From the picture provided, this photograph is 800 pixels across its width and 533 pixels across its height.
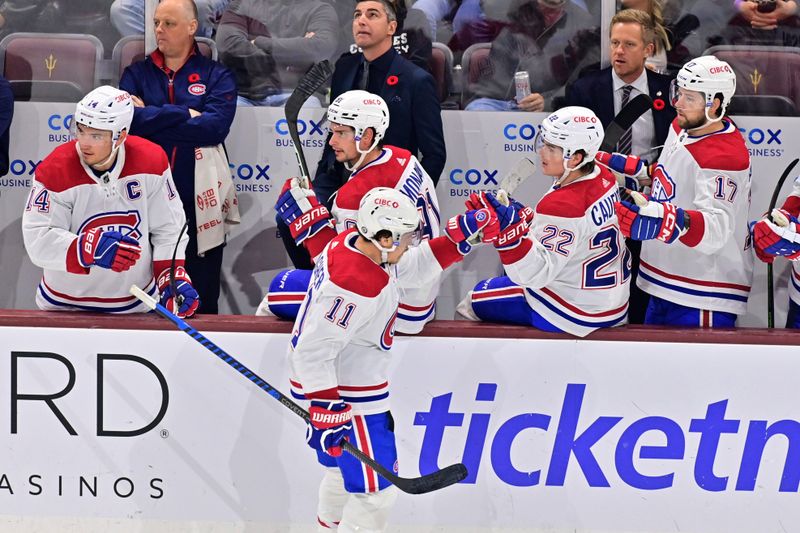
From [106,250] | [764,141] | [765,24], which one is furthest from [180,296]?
[765,24]

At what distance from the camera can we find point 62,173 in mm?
4020

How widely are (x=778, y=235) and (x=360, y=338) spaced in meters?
1.37

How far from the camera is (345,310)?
3.40 metres

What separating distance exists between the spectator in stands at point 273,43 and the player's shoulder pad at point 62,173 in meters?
1.39

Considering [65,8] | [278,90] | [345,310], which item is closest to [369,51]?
[278,90]

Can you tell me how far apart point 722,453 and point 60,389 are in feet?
6.79

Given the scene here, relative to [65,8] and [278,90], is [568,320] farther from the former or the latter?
[65,8]

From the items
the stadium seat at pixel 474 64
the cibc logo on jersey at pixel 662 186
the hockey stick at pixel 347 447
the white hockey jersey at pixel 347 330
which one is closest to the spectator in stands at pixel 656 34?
the stadium seat at pixel 474 64

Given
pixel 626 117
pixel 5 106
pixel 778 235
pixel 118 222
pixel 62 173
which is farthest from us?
pixel 5 106

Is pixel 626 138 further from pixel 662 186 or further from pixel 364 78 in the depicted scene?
pixel 364 78

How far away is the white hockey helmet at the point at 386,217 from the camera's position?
134 inches

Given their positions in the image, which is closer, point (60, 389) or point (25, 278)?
point (60, 389)

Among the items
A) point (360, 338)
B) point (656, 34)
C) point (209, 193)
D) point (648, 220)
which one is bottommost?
point (209, 193)

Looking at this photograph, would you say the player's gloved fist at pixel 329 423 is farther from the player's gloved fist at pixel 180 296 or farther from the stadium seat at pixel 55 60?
the stadium seat at pixel 55 60
